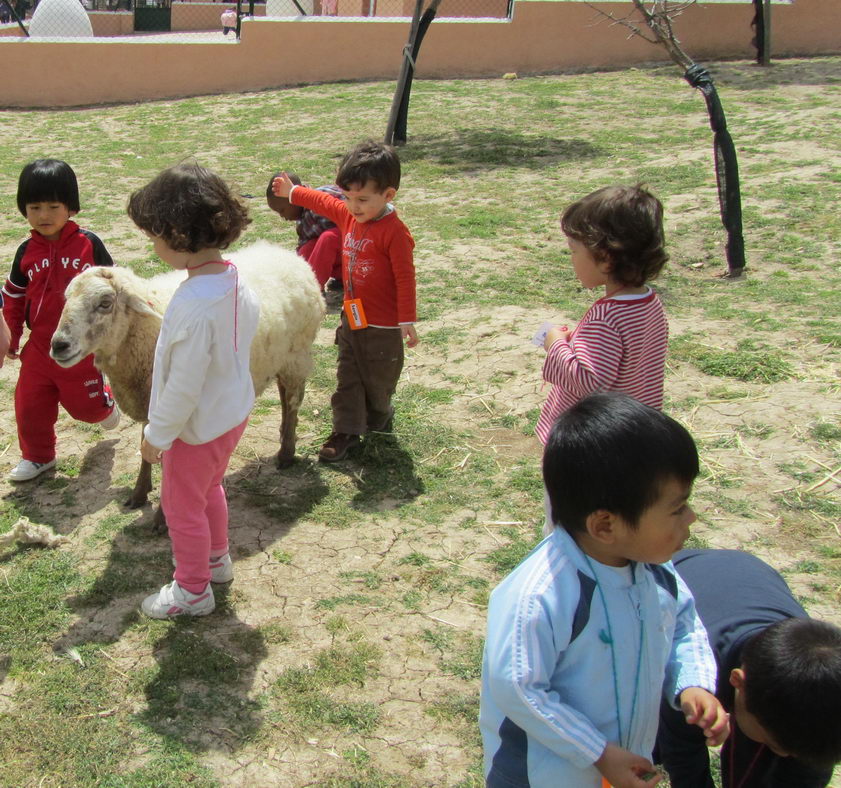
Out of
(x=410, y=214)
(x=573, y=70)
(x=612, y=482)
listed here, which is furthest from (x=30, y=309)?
(x=573, y=70)

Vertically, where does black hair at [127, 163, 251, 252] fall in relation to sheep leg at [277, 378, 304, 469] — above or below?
above

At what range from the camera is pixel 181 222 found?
2822 mm

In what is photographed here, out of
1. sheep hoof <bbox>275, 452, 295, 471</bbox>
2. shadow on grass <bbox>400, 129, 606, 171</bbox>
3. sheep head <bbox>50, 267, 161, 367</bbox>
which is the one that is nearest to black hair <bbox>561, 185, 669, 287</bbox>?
sheep head <bbox>50, 267, 161, 367</bbox>

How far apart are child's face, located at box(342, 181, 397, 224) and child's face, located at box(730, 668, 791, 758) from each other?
2.76m

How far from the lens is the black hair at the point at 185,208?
9.25 ft

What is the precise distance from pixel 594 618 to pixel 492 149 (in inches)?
395

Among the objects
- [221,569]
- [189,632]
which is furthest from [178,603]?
[221,569]

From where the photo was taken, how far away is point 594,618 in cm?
173

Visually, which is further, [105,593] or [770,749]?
[105,593]

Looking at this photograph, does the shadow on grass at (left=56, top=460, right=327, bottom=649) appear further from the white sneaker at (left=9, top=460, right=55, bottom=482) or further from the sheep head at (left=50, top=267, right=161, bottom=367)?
the sheep head at (left=50, top=267, right=161, bottom=367)

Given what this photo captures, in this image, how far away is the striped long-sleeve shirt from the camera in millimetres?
2781

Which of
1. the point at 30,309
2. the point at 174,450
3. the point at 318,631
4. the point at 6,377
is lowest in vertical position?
the point at 318,631

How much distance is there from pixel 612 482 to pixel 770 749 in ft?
3.03

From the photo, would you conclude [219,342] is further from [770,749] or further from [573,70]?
[573,70]
